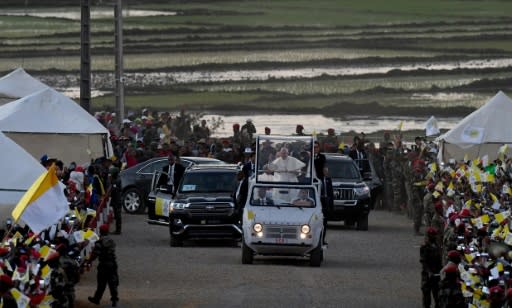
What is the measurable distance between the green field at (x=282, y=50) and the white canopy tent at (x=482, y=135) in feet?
89.1

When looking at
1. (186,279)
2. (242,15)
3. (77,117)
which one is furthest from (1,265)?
(242,15)

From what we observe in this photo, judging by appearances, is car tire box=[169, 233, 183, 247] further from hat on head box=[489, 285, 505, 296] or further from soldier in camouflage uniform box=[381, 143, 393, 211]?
hat on head box=[489, 285, 505, 296]

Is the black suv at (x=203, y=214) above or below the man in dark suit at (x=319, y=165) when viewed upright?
below

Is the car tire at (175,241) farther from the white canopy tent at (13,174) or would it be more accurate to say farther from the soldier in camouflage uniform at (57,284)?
the soldier in camouflage uniform at (57,284)

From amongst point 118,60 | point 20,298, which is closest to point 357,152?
point 118,60

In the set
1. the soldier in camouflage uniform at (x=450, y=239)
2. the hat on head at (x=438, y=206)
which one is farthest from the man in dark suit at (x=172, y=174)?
the soldier in camouflage uniform at (x=450, y=239)

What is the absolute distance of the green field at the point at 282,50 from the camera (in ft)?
237

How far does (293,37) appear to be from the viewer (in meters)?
85.8

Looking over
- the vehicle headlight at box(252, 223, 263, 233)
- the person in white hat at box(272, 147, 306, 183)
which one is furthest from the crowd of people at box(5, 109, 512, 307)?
the vehicle headlight at box(252, 223, 263, 233)

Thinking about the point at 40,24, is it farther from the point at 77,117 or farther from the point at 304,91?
the point at 77,117

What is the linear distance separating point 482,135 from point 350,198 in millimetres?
3692

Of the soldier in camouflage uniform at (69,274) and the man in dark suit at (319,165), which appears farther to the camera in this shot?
the man in dark suit at (319,165)

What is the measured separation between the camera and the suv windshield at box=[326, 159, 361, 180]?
129 feet

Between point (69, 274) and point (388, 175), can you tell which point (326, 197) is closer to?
point (69, 274)
